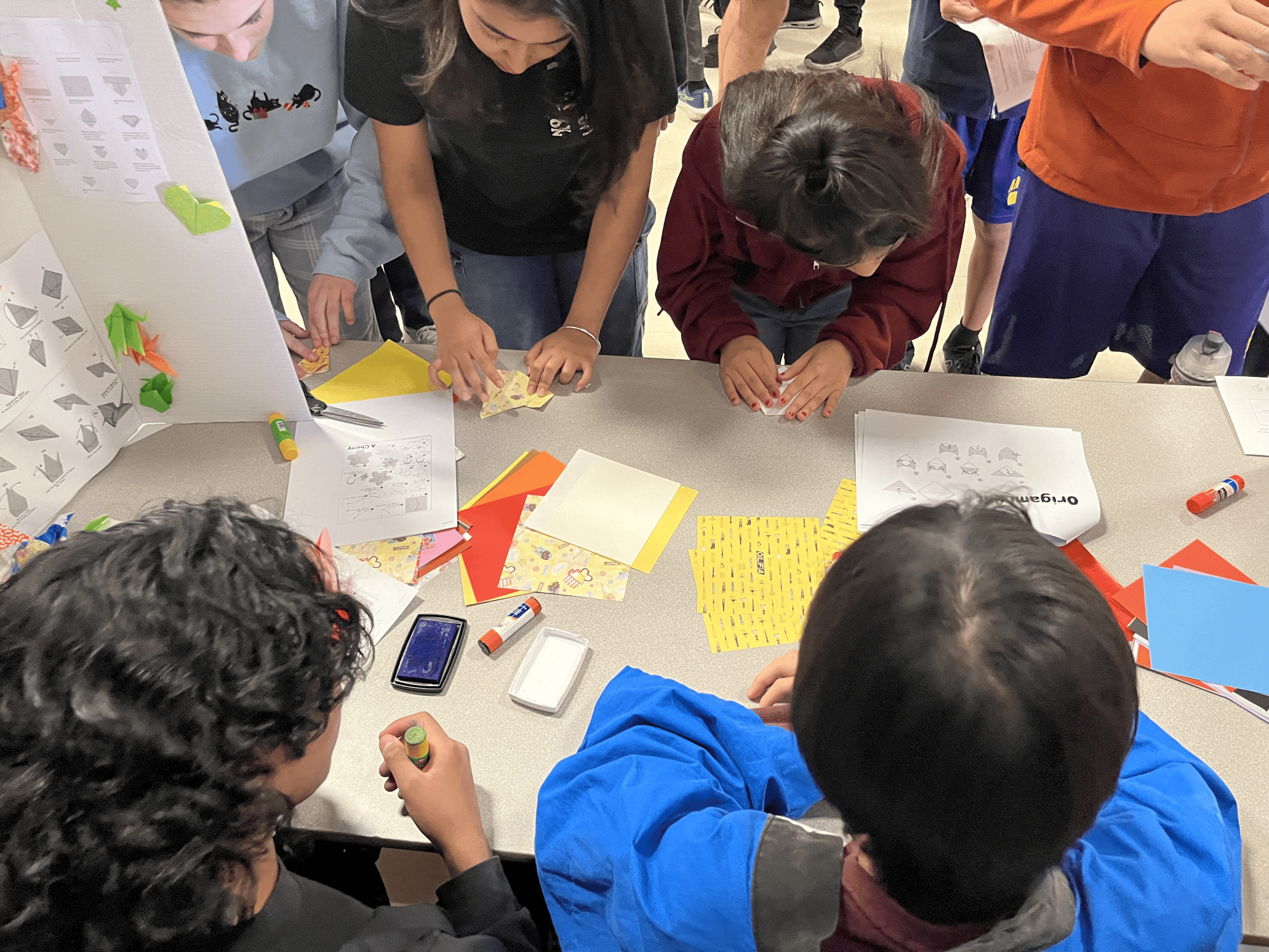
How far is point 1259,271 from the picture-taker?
1.38m

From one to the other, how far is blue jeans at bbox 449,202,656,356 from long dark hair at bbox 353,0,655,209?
0.23m

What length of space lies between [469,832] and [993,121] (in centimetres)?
189

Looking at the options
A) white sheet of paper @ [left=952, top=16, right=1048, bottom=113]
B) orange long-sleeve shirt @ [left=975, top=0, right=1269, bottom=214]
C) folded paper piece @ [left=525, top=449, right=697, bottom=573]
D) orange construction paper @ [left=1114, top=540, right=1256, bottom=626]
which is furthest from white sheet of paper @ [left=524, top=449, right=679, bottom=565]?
white sheet of paper @ [left=952, top=16, right=1048, bottom=113]

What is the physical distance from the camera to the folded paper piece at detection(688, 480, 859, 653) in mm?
983

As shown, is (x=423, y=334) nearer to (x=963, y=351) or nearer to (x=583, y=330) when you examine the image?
(x=583, y=330)

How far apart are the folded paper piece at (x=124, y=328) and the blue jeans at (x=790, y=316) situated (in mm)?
874

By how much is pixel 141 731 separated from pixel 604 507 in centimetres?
62

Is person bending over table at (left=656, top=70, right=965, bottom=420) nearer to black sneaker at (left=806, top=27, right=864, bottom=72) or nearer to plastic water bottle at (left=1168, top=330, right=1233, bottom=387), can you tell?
plastic water bottle at (left=1168, top=330, right=1233, bottom=387)

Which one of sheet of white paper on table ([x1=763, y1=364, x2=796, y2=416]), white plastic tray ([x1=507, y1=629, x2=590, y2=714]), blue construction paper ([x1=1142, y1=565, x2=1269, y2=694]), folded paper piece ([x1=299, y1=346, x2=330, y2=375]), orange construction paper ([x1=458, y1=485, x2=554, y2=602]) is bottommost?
blue construction paper ([x1=1142, y1=565, x2=1269, y2=694])

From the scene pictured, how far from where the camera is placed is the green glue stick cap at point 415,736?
0.83 meters

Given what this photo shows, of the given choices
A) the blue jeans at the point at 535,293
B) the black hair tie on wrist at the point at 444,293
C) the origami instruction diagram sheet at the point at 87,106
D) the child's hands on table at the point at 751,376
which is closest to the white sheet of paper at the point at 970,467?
the child's hands on table at the point at 751,376

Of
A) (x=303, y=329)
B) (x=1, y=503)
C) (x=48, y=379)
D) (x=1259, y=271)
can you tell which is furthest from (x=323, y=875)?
(x=1259, y=271)

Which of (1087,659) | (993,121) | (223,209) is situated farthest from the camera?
(993,121)

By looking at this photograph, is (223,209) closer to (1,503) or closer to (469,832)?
(1,503)
